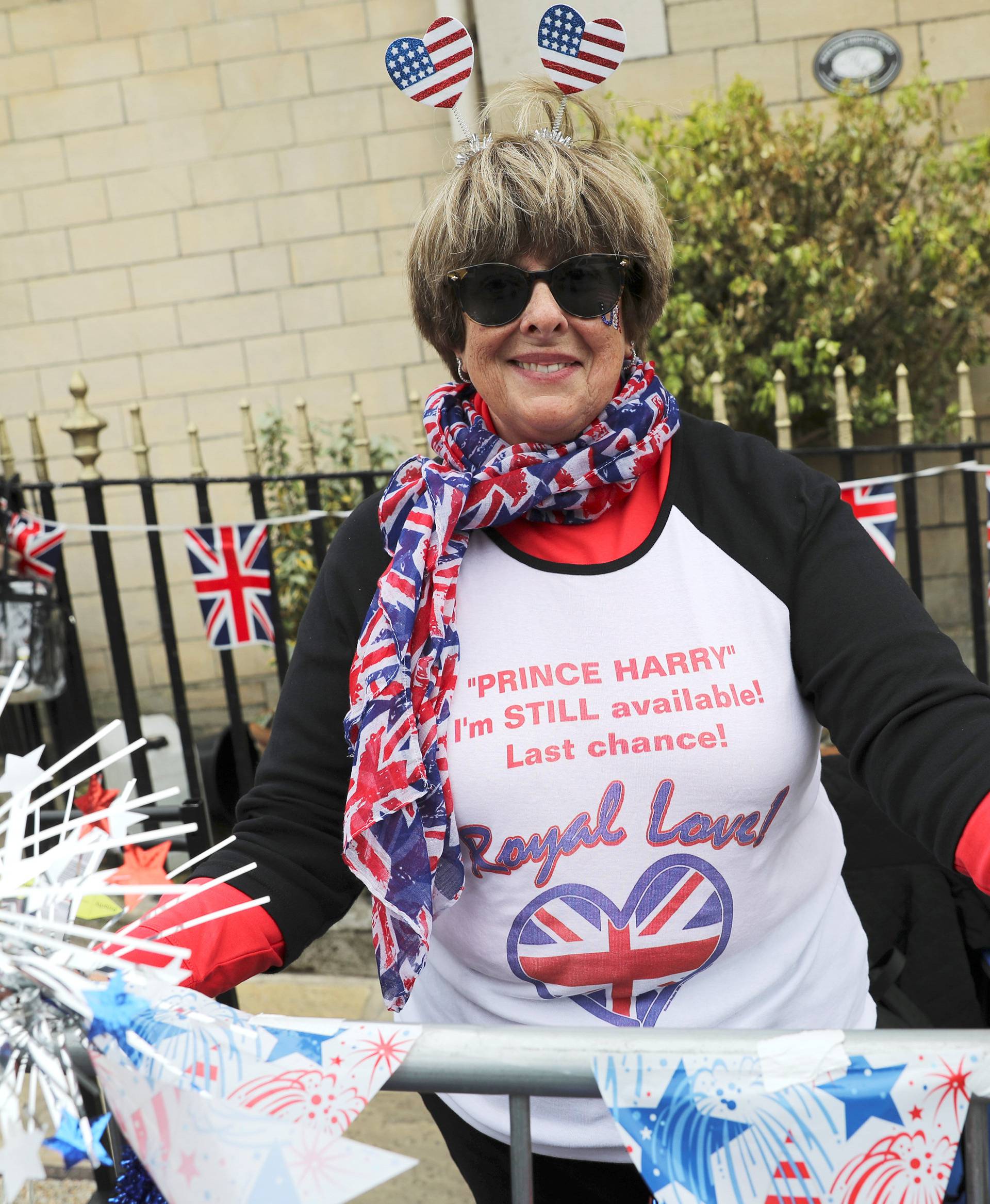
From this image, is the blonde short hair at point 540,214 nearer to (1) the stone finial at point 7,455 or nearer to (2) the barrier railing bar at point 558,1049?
(2) the barrier railing bar at point 558,1049

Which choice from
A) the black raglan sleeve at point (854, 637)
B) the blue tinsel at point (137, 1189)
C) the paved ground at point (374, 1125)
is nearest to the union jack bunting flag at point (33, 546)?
the paved ground at point (374, 1125)

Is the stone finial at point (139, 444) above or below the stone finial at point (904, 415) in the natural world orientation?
above

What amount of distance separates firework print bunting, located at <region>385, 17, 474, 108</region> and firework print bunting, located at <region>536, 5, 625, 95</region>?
4.4 inches

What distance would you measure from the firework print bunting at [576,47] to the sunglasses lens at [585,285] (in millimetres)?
301

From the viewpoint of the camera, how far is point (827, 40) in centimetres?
559

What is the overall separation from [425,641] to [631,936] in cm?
43

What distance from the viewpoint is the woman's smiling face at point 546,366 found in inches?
56.4

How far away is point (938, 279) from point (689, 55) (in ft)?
5.72

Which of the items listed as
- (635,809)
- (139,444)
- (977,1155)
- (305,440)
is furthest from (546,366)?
(139,444)

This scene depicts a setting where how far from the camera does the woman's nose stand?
4.65 ft

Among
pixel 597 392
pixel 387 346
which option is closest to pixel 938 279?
pixel 387 346

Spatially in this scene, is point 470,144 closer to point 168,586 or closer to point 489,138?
point 489,138

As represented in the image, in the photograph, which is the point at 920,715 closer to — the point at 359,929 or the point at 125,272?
the point at 359,929

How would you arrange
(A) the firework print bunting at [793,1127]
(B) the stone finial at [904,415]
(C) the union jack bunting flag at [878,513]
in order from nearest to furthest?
1. (A) the firework print bunting at [793,1127]
2. (C) the union jack bunting flag at [878,513]
3. (B) the stone finial at [904,415]
